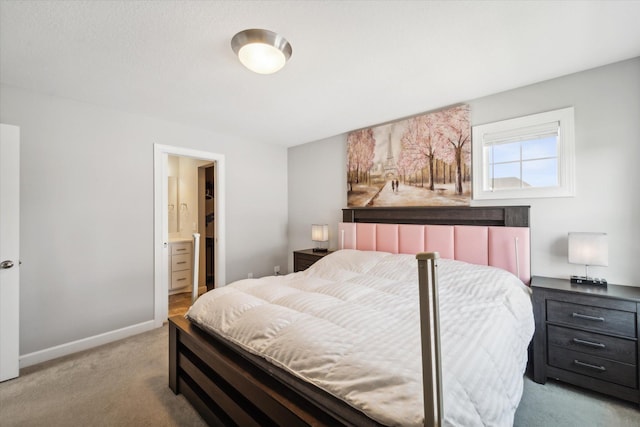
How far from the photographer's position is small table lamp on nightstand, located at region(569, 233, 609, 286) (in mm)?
2025

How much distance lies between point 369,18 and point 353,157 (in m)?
2.15

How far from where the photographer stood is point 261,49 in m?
1.77

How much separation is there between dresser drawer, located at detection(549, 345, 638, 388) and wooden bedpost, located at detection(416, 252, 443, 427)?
6.45 ft

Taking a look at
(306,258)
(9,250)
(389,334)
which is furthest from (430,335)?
(9,250)

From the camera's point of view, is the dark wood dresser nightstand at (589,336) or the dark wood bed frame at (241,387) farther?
the dark wood dresser nightstand at (589,336)

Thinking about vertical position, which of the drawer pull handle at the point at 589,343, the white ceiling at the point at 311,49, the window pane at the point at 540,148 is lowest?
the drawer pull handle at the point at 589,343

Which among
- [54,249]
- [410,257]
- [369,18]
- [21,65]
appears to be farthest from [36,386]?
[369,18]

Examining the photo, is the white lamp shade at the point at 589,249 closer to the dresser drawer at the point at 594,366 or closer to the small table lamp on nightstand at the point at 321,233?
the dresser drawer at the point at 594,366

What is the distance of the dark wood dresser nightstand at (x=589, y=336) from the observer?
71.2 inches

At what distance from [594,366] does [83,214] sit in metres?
4.42

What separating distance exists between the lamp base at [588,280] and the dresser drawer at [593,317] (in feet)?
1.01

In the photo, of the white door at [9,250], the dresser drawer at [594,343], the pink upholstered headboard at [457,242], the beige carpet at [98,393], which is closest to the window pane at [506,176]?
the pink upholstered headboard at [457,242]

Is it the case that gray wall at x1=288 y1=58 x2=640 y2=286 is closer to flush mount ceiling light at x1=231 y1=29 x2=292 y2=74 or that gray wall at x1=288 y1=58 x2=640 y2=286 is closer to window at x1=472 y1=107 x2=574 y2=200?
window at x1=472 y1=107 x2=574 y2=200

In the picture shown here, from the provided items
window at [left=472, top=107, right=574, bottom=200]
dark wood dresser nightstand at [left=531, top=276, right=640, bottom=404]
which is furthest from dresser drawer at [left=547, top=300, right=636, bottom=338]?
window at [left=472, top=107, right=574, bottom=200]
